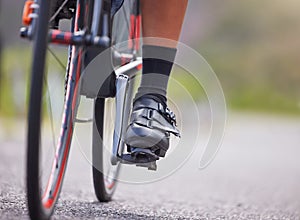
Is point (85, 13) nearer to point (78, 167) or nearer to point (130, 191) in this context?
point (130, 191)

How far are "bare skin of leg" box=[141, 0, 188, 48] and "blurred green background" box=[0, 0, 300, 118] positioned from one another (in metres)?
16.6

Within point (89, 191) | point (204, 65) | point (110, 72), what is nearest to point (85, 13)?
point (110, 72)

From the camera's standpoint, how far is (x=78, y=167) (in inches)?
248

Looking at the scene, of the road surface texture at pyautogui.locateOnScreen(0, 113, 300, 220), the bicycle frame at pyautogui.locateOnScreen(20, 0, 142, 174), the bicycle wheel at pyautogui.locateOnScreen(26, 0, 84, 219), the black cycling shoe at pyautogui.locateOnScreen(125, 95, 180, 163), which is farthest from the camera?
the road surface texture at pyautogui.locateOnScreen(0, 113, 300, 220)

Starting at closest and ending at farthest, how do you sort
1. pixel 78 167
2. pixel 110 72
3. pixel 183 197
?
pixel 110 72
pixel 183 197
pixel 78 167

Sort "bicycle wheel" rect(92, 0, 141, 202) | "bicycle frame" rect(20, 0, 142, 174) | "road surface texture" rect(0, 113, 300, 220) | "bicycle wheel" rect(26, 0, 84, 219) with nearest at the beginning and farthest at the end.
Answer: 1. "bicycle wheel" rect(26, 0, 84, 219)
2. "bicycle frame" rect(20, 0, 142, 174)
3. "bicycle wheel" rect(92, 0, 141, 202)
4. "road surface texture" rect(0, 113, 300, 220)

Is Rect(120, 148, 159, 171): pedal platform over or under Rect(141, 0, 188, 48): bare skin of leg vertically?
under

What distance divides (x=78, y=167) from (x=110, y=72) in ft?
11.7

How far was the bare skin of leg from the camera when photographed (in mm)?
2680

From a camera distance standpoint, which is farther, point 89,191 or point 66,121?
point 89,191

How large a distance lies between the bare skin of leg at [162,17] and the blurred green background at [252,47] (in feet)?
54.3

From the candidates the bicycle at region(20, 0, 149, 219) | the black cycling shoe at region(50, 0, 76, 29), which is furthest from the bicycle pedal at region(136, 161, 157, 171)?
the black cycling shoe at region(50, 0, 76, 29)

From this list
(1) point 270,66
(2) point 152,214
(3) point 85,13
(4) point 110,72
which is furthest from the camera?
(1) point 270,66

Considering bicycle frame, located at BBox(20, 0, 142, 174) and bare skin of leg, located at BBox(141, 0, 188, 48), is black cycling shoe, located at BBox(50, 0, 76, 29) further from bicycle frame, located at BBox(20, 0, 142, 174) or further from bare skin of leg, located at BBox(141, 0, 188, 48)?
bare skin of leg, located at BBox(141, 0, 188, 48)
